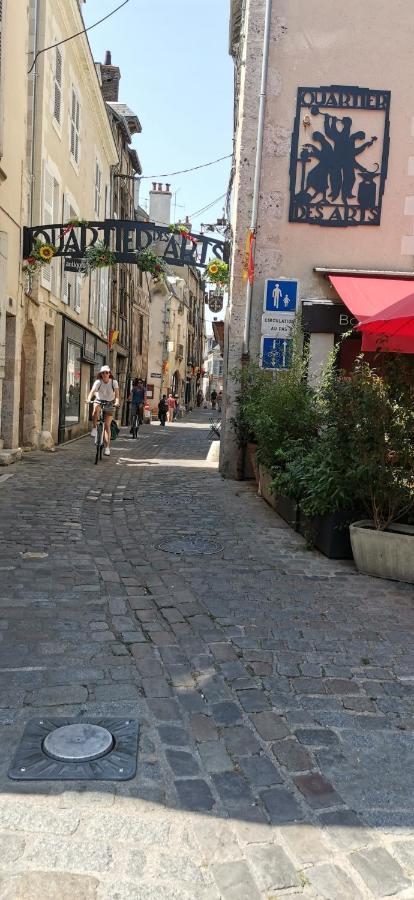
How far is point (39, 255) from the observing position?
1109 cm

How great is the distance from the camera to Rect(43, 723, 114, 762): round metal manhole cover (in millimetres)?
2516

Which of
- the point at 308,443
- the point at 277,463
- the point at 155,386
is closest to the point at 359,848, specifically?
the point at 308,443

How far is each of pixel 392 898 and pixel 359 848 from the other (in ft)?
0.65

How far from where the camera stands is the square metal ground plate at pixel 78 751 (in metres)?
2.41

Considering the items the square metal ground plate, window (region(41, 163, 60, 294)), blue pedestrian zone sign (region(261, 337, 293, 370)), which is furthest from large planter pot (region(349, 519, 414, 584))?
window (region(41, 163, 60, 294))

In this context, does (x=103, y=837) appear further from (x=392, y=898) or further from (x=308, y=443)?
(x=308, y=443)

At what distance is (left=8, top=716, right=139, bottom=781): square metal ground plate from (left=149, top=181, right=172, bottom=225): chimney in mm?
46427

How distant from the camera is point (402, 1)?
995 cm

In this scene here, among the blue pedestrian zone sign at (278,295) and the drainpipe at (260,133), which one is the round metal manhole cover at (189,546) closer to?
the drainpipe at (260,133)

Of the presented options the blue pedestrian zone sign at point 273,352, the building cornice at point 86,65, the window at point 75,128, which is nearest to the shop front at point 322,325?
the blue pedestrian zone sign at point 273,352

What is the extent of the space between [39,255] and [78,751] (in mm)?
9760

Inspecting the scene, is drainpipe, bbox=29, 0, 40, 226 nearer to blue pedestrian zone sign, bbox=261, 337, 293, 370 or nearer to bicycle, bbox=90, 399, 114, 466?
bicycle, bbox=90, 399, 114, 466

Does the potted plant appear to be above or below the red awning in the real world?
below

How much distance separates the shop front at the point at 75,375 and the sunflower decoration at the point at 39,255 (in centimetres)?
387
